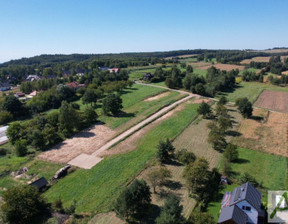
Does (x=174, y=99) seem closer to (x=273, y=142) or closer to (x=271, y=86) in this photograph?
(x=273, y=142)

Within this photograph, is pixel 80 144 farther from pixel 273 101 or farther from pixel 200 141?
pixel 273 101

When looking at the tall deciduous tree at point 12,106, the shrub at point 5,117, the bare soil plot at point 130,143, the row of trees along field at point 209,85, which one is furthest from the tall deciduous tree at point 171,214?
the row of trees along field at point 209,85

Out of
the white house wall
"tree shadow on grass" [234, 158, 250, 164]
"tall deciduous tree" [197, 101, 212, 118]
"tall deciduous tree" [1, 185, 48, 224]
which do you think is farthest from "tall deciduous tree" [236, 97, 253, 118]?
"tall deciduous tree" [1, 185, 48, 224]

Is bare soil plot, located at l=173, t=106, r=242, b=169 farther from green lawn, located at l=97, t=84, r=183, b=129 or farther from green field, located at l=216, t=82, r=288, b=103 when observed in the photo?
green field, located at l=216, t=82, r=288, b=103

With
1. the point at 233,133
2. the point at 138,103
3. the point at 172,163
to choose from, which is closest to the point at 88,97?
the point at 138,103

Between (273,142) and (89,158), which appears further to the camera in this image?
(273,142)

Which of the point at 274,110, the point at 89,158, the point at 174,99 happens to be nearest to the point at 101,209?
the point at 89,158

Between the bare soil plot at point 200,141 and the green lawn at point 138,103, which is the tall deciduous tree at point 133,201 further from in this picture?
the green lawn at point 138,103
